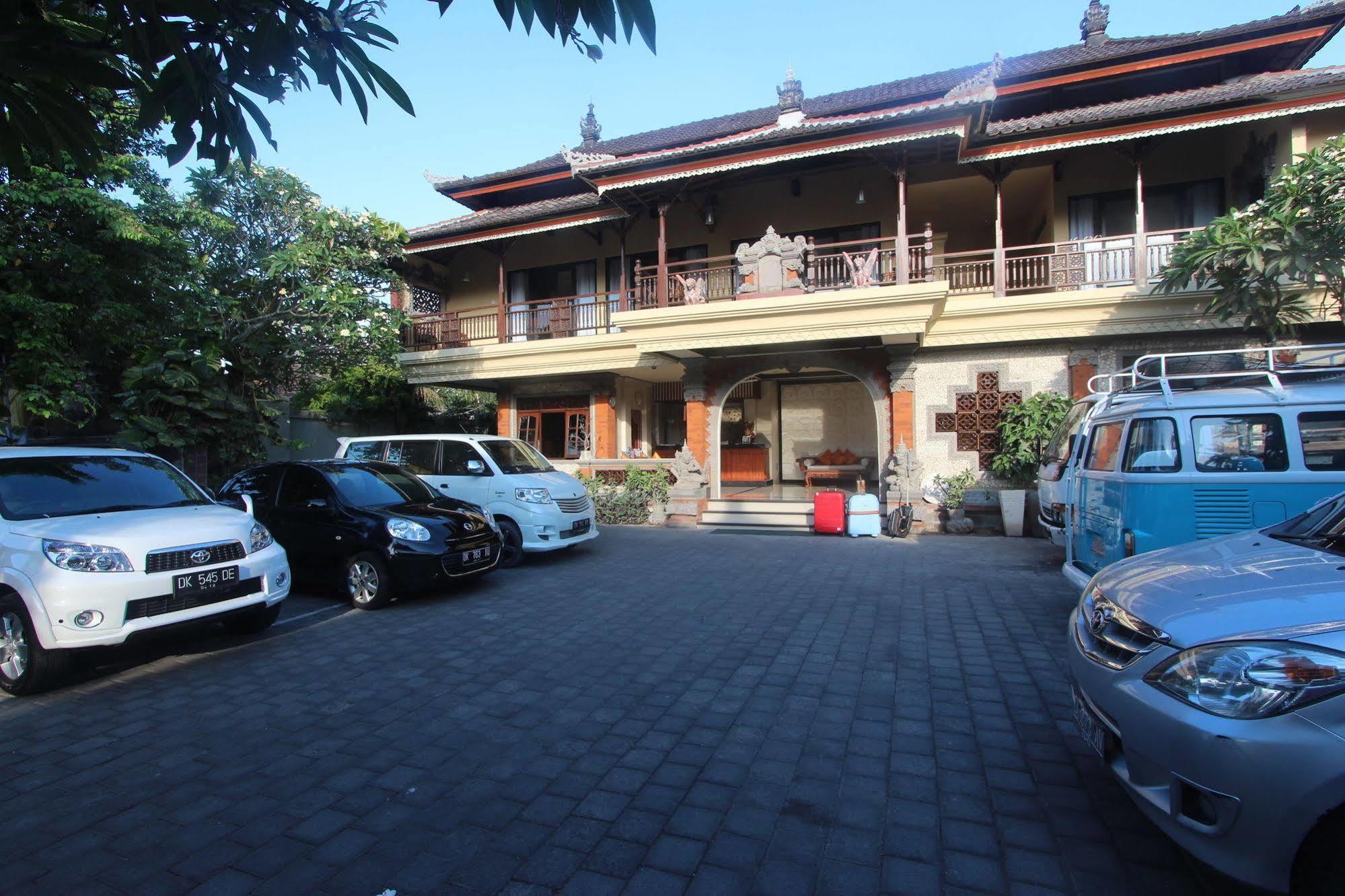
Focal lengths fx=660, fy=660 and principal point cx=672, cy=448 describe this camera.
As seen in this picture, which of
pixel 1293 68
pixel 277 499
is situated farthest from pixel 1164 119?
pixel 277 499

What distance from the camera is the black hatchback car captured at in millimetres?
6609

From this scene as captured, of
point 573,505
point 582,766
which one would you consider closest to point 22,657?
point 582,766

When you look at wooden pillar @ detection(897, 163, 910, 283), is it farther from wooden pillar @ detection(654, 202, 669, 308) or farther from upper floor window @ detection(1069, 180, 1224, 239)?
wooden pillar @ detection(654, 202, 669, 308)

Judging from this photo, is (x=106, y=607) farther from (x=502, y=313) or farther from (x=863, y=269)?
(x=502, y=313)

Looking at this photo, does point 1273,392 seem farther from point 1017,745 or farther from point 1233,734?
point 1233,734

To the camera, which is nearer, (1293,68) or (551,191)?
(1293,68)

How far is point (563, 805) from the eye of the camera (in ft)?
9.71

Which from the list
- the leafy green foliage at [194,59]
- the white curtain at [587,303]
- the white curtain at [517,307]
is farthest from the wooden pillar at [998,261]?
the leafy green foliage at [194,59]

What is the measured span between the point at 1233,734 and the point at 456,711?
3713 millimetres

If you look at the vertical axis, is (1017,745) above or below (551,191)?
below

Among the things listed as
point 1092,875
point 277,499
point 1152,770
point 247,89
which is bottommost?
point 1092,875

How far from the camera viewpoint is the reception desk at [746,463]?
58.7 ft

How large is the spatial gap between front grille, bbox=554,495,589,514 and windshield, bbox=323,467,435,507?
177 cm

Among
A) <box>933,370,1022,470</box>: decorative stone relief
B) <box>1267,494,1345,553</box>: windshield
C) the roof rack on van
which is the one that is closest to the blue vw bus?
the roof rack on van
